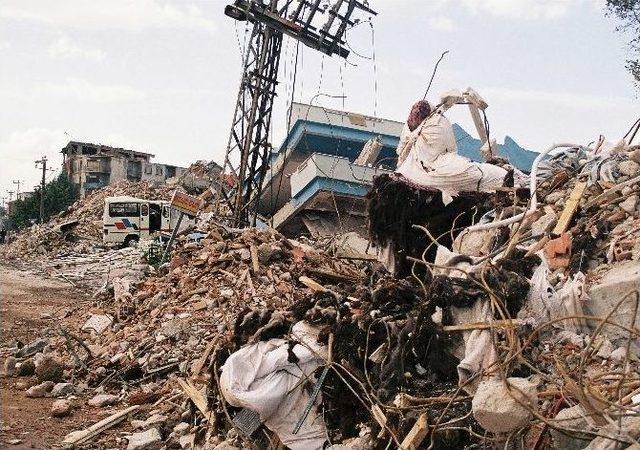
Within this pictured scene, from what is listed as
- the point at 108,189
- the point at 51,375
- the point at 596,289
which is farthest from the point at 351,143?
the point at 108,189

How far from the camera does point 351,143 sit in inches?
709

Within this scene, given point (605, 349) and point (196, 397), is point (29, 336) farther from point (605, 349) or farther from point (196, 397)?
point (605, 349)

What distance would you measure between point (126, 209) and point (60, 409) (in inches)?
781

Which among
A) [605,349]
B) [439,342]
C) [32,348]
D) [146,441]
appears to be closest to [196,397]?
[146,441]

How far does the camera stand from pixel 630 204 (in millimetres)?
4770

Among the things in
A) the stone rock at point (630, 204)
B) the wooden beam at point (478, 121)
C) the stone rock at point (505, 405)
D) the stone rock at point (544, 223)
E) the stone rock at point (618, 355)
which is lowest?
the stone rock at point (505, 405)

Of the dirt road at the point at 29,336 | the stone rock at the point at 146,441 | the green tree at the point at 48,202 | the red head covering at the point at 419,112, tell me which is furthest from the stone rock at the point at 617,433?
the green tree at the point at 48,202

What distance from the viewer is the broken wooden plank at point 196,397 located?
497 centimetres

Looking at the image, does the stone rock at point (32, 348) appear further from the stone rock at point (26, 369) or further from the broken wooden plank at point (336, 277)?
the broken wooden plank at point (336, 277)

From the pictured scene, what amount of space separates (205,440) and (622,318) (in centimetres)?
285

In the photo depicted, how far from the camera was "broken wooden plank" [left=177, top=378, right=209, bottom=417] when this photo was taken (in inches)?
196

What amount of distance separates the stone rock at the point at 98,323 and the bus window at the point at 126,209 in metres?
15.7

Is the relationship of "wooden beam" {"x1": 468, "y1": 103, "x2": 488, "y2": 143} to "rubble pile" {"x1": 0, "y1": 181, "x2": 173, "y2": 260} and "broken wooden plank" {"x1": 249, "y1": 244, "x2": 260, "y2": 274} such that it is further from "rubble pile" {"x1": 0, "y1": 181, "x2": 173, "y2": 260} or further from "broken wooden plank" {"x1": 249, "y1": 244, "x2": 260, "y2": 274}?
"rubble pile" {"x1": 0, "y1": 181, "x2": 173, "y2": 260}

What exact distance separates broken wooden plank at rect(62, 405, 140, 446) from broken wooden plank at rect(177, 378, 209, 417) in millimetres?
762
